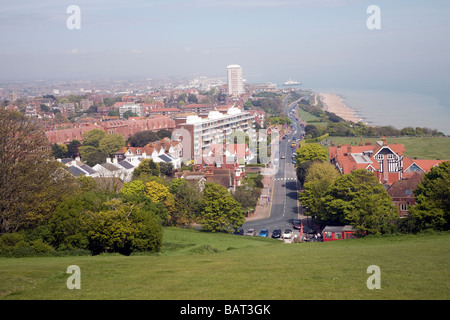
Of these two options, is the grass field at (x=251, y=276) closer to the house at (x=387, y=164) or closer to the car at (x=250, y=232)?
the car at (x=250, y=232)

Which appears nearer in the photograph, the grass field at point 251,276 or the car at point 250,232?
the grass field at point 251,276

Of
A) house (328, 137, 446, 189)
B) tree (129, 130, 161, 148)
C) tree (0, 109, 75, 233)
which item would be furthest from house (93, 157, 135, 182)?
tree (0, 109, 75, 233)

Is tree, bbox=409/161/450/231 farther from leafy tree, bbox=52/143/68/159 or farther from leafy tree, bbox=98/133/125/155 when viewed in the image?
leafy tree, bbox=52/143/68/159

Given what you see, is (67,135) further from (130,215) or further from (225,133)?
(130,215)

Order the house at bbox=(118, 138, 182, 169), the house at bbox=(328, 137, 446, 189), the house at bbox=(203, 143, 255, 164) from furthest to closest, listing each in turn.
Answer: the house at bbox=(118, 138, 182, 169) < the house at bbox=(203, 143, 255, 164) < the house at bbox=(328, 137, 446, 189)

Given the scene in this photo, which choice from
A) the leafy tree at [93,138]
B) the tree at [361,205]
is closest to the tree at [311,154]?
the tree at [361,205]

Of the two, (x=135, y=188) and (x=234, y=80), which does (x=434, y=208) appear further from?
(x=234, y=80)

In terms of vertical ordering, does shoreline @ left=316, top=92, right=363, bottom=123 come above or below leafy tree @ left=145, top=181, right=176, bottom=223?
above
